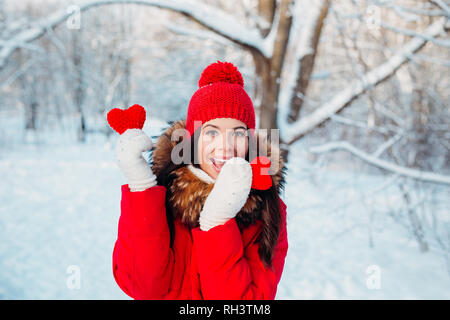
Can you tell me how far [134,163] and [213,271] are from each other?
46cm

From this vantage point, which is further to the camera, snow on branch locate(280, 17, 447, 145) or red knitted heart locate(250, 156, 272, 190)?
snow on branch locate(280, 17, 447, 145)

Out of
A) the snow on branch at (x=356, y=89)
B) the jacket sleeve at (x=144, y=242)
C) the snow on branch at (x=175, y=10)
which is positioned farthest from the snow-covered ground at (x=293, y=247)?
the snow on branch at (x=175, y=10)

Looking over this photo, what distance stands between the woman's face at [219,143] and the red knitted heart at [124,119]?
302 mm

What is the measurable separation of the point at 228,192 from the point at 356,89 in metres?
2.38

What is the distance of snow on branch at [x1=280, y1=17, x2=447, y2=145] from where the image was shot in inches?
92.8

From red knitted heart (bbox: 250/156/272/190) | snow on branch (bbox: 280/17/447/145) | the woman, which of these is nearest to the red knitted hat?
the woman

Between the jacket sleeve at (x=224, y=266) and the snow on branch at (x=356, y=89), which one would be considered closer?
the jacket sleeve at (x=224, y=266)

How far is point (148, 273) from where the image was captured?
0.95m

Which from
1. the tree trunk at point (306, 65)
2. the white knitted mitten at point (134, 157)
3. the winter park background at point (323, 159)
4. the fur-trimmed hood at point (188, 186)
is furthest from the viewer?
the tree trunk at point (306, 65)

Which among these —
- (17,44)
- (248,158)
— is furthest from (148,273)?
(17,44)

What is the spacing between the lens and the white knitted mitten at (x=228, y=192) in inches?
36.5

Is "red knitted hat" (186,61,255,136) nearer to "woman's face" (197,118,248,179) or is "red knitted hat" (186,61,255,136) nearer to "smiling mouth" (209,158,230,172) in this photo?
"woman's face" (197,118,248,179)

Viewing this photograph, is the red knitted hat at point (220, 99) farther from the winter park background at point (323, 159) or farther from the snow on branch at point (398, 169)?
the snow on branch at point (398, 169)

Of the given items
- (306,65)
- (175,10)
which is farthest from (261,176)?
(306,65)
